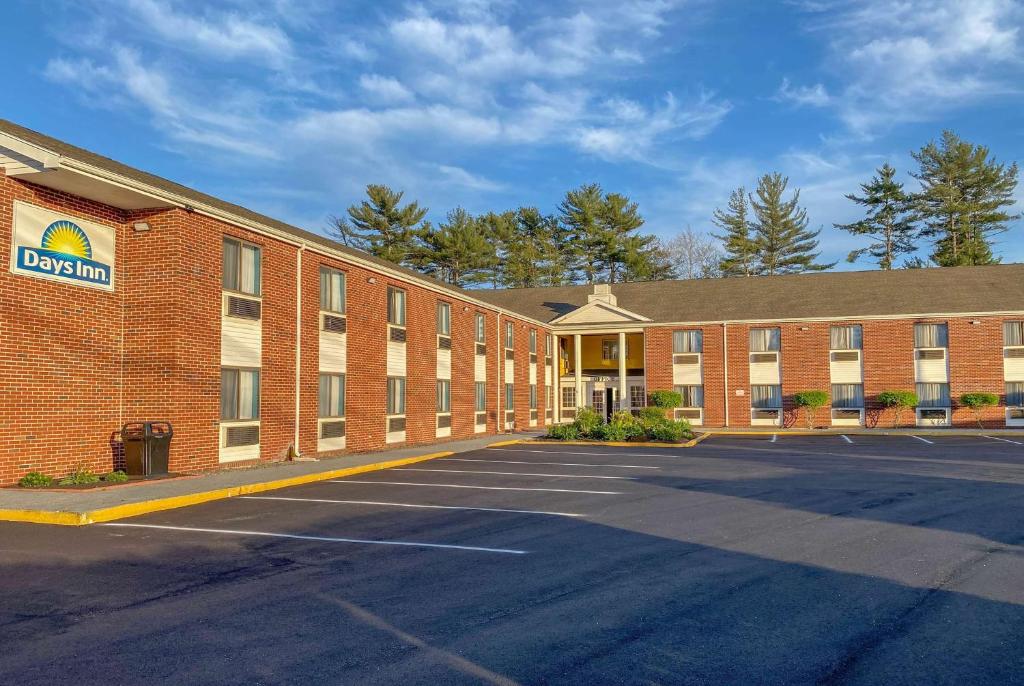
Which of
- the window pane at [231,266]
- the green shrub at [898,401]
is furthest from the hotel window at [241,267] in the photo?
the green shrub at [898,401]

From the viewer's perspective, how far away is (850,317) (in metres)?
35.9

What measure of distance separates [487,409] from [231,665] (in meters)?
26.4

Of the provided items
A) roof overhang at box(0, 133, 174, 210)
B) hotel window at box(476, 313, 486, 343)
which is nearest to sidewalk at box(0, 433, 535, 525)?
roof overhang at box(0, 133, 174, 210)

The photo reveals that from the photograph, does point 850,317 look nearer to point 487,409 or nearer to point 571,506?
point 487,409

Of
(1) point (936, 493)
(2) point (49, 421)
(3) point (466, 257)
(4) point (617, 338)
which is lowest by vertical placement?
(1) point (936, 493)

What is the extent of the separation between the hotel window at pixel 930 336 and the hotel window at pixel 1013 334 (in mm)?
2349

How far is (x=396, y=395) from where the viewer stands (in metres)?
24.0

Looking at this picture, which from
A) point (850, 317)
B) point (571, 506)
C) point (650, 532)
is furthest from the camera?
point (850, 317)

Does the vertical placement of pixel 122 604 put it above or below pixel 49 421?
below

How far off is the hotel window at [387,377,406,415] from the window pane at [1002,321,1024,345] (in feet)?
90.6

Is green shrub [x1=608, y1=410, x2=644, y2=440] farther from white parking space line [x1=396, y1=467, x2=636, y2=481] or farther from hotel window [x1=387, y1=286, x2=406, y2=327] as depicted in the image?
white parking space line [x1=396, y1=467, x2=636, y2=481]

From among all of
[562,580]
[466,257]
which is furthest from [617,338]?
[562,580]

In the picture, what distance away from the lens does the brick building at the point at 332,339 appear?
45.0 feet

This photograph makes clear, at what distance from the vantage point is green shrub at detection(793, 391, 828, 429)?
35.4 metres
